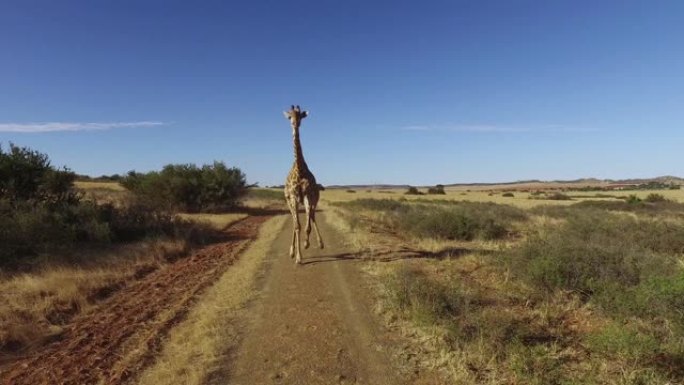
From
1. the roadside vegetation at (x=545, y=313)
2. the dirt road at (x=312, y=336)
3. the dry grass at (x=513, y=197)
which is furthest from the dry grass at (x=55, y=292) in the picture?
the dry grass at (x=513, y=197)

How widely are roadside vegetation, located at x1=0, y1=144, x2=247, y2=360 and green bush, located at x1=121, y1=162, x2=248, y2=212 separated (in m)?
9.44

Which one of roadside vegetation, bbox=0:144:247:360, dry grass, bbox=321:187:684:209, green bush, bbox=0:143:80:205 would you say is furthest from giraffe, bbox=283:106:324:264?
dry grass, bbox=321:187:684:209

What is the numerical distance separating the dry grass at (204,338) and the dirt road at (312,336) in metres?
0.25

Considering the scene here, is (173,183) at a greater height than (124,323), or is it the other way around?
(173,183)

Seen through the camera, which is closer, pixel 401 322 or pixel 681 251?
pixel 401 322

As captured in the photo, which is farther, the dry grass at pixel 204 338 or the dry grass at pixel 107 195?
the dry grass at pixel 107 195

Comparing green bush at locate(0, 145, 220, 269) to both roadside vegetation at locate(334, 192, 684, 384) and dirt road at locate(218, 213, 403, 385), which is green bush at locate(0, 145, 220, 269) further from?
roadside vegetation at locate(334, 192, 684, 384)

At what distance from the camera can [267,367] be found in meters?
5.90

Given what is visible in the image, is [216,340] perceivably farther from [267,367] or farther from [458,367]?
[458,367]

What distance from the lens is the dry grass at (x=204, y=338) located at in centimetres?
577

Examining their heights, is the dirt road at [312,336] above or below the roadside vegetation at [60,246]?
below

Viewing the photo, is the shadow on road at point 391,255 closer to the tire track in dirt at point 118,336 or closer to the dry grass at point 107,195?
the tire track in dirt at point 118,336

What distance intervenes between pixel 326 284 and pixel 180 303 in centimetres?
310

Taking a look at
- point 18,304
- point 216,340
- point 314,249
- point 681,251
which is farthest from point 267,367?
point 681,251
